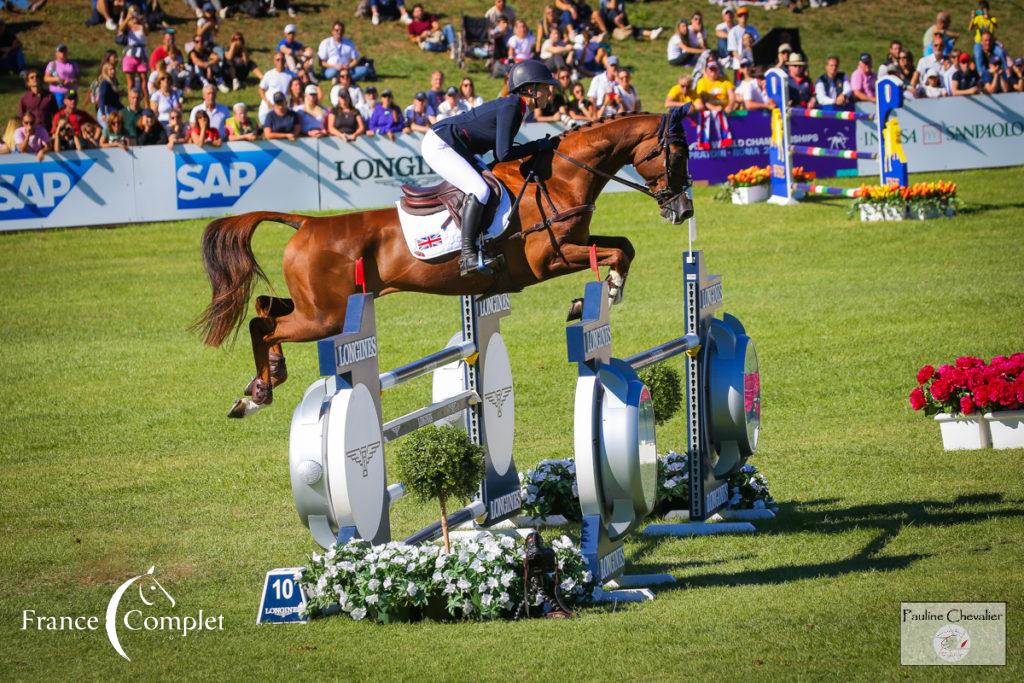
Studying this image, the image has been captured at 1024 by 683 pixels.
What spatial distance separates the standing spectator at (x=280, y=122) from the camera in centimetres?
2055

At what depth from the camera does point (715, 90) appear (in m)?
22.3

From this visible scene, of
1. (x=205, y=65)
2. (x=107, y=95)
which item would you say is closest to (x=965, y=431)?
(x=107, y=95)

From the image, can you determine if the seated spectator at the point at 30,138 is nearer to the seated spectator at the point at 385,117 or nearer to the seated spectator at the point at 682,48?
the seated spectator at the point at 385,117

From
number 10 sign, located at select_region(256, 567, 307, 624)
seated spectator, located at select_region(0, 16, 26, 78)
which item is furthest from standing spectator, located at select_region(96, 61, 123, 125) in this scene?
number 10 sign, located at select_region(256, 567, 307, 624)

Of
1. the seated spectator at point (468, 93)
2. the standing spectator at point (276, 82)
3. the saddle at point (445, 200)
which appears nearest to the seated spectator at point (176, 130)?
the standing spectator at point (276, 82)

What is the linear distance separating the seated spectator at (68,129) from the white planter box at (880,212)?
11465 mm

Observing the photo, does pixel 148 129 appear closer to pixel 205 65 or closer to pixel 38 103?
pixel 38 103

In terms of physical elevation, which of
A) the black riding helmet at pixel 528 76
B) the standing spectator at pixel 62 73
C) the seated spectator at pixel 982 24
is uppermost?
the seated spectator at pixel 982 24

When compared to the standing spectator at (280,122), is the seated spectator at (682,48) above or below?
above

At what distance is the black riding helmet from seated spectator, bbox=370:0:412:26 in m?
22.2

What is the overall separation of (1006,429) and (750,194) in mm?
11812

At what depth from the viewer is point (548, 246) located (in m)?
8.84

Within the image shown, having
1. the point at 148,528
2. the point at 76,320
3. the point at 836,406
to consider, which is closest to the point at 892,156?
the point at 836,406

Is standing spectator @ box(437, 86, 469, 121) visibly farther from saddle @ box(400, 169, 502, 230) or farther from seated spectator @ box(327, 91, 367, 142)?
saddle @ box(400, 169, 502, 230)
